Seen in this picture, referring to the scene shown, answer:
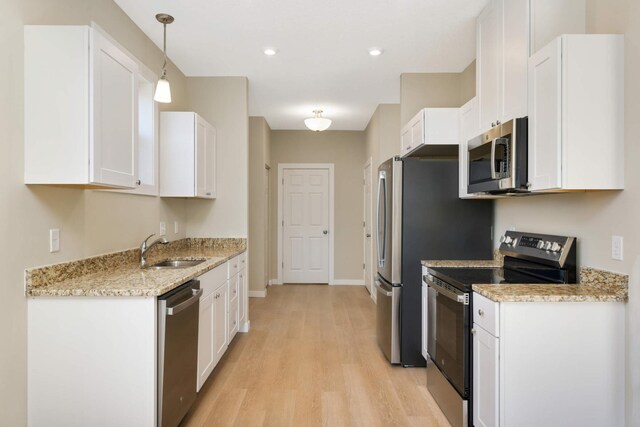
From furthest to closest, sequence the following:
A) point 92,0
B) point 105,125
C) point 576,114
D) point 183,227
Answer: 1. point 183,227
2. point 92,0
3. point 105,125
4. point 576,114

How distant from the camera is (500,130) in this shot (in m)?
2.33

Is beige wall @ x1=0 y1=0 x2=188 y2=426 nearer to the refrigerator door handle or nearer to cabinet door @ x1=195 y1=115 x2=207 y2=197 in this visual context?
cabinet door @ x1=195 y1=115 x2=207 y2=197

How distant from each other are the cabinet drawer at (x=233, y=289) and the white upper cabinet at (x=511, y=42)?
7.85ft

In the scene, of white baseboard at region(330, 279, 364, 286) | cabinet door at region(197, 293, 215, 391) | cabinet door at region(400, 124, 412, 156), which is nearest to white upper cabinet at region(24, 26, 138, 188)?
cabinet door at region(197, 293, 215, 391)

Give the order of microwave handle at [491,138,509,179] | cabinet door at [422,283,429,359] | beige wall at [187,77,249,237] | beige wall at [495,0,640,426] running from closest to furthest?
beige wall at [495,0,640,426] → microwave handle at [491,138,509,179] → cabinet door at [422,283,429,359] → beige wall at [187,77,249,237]

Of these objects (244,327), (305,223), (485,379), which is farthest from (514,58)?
(305,223)

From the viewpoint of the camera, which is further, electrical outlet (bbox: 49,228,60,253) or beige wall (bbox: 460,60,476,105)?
beige wall (bbox: 460,60,476,105)

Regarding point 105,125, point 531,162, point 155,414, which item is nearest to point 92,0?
point 105,125

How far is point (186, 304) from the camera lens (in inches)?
88.3

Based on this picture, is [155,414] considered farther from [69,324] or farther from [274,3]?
[274,3]

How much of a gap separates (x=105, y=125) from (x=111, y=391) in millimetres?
1296

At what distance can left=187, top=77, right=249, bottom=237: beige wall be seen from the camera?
4.23 metres

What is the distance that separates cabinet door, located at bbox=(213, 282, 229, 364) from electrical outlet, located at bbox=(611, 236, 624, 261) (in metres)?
2.48

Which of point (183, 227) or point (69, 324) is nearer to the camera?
point (69, 324)
